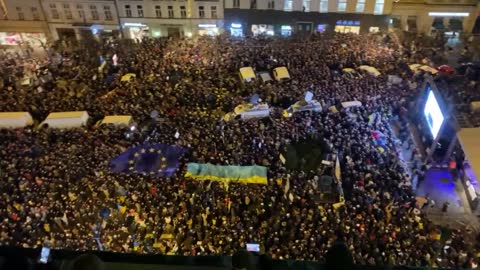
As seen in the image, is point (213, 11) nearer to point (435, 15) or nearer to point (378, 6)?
point (378, 6)

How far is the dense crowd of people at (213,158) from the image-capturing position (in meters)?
16.1

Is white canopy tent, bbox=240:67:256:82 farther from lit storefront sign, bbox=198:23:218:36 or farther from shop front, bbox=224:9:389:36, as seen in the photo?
lit storefront sign, bbox=198:23:218:36

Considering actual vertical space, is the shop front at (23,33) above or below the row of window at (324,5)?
below

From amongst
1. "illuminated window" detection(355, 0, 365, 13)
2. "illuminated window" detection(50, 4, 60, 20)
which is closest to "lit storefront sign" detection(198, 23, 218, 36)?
"illuminated window" detection(355, 0, 365, 13)

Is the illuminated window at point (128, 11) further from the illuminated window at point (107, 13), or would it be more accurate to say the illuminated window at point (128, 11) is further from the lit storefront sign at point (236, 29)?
the lit storefront sign at point (236, 29)

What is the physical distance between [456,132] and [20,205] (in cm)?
1952

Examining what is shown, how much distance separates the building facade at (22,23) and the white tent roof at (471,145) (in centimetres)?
3039

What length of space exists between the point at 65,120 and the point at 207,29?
15.0 m

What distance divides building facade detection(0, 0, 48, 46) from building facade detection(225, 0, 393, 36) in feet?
48.2

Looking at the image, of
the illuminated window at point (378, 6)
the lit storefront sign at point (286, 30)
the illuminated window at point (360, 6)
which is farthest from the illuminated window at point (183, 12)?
the illuminated window at point (378, 6)

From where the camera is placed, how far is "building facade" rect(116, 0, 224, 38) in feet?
106

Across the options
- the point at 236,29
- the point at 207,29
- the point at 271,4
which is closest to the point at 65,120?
the point at 207,29

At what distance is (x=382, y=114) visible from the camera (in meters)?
23.0

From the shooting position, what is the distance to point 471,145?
738 inches
